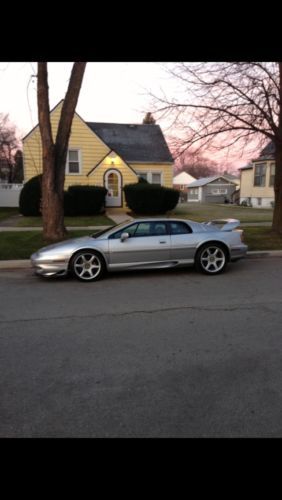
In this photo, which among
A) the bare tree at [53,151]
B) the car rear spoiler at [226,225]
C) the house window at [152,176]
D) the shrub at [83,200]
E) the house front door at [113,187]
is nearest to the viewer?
the car rear spoiler at [226,225]

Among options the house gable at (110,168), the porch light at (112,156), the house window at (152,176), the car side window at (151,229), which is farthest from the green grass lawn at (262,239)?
the house window at (152,176)

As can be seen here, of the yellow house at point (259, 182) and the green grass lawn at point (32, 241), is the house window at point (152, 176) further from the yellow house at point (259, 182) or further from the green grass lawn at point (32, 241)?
the green grass lawn at point (32, 241)

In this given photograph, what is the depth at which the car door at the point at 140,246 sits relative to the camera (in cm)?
654

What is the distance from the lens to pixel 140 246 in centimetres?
660

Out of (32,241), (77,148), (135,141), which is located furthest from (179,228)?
(135,141)

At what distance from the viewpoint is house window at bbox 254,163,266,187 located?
2956cm

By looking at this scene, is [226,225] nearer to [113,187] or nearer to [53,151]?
[53,151]

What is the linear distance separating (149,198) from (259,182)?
1691cm

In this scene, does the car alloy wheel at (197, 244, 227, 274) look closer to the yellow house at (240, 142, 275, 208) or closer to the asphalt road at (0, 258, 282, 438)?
the asphalt road at (0, 258, 282, 438)

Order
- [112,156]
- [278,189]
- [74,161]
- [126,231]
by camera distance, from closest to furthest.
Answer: [126,231]
[278,189]
[112,156]
[74,161]

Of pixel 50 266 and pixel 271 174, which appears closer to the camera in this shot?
pixel 50 266

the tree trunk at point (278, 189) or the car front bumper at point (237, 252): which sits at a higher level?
the tree trunk at point (278, 189)

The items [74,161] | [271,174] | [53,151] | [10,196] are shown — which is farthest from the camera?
[271,174]
